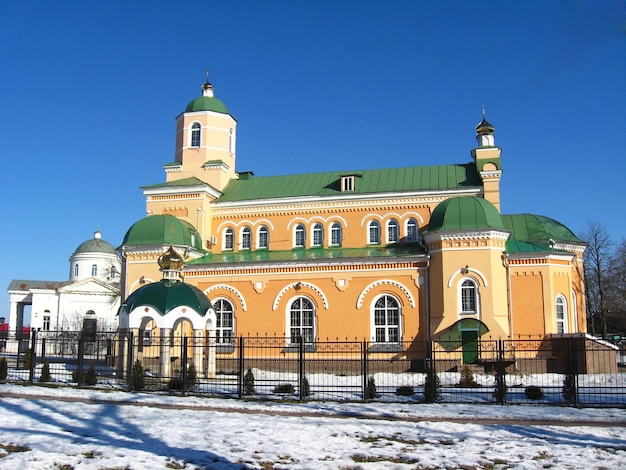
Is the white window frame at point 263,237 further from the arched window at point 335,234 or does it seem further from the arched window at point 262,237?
the arched window at point 335,234

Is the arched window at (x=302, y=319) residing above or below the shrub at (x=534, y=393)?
above

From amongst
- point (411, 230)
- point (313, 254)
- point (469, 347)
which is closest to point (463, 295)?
point (469, 347)

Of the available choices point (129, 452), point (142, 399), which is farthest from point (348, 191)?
point (129, 452)

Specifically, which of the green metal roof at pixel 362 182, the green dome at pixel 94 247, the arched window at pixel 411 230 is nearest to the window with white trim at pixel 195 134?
the green metal roof at pixel 362 182

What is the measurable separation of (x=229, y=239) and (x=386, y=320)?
411 inches

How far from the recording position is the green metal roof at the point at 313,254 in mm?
28875

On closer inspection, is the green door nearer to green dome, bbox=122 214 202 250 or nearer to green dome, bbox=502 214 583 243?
green dome, bbox=502 214 583 243

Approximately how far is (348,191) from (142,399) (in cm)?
1933

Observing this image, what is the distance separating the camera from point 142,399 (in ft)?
A: 52.8

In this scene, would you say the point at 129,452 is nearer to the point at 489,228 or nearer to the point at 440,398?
the point at 440,398

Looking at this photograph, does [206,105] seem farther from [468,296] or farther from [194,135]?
[468,296]

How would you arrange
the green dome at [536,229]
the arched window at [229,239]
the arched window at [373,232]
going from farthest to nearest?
the arched window at [229,239]
the arched window at [373,232]
the green dome at [536,229]

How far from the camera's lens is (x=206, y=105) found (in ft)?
119

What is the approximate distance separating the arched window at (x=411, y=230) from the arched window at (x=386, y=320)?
4.59 metres
